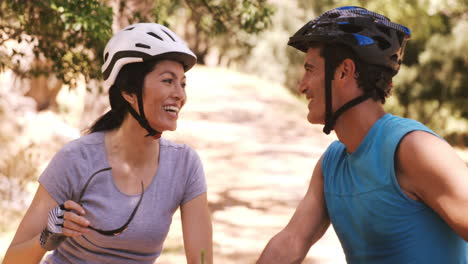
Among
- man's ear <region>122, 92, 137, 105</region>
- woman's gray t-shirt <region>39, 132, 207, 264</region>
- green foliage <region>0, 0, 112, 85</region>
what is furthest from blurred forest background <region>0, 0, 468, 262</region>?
woman's gray t-shirt <region>39, 132, 207, 264</region>

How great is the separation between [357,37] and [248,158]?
37.4ft

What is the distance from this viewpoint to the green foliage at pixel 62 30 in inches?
183

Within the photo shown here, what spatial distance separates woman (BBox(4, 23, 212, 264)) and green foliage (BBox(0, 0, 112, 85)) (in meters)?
1.18

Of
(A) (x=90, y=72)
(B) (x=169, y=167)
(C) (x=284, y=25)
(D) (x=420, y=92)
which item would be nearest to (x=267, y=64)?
(C) (x=284, y=25)

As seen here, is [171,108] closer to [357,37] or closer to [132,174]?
[132,174]

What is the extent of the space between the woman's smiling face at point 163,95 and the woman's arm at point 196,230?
1.48 feet

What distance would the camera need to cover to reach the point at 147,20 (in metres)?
6.30

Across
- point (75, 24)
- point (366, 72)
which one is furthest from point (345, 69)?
point (75, 24)

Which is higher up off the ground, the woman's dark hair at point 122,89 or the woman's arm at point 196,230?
the woman's dark hair at point 122,89

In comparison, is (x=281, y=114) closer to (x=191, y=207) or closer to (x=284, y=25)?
(x=284, y=25)

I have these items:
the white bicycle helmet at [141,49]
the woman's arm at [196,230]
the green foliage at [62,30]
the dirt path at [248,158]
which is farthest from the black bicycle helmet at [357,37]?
the dirt path at [248,158]

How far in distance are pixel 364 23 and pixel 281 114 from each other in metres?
17.3

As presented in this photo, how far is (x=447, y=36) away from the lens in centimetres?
2191

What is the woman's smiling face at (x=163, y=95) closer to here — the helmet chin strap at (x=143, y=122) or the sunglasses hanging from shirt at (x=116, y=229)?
the helmet chin strap at (x=143, y=122)
